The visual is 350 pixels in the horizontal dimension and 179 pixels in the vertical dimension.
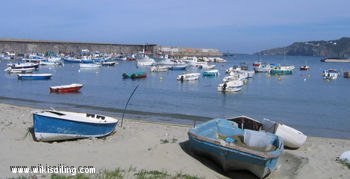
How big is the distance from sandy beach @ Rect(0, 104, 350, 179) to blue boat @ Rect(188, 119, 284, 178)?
1.39ft

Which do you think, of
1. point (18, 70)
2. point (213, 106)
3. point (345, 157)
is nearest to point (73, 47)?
point (18, 70)

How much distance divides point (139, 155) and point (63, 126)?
123 inches

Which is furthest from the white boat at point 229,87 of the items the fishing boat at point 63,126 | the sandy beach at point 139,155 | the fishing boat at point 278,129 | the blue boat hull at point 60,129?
the blue boat hull at point 60,129

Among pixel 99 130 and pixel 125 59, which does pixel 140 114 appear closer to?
pixel 99 130

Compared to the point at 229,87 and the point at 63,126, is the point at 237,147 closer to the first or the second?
the point at 63,126

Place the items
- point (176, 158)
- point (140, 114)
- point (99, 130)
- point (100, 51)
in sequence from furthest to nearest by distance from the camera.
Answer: point (100, 51) → point (140, 114) → point (99, 130) → point (176, 158)

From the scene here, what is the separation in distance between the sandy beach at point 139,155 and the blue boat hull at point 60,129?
26cm

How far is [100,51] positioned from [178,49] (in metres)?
37.8

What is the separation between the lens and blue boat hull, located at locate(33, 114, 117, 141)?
14516 mm

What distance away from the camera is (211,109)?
98.2 ft

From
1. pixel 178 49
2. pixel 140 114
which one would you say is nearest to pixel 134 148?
pixel 140 114

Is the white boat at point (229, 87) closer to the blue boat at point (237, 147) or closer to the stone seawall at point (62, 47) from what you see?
the blue boat at point (237, 147)

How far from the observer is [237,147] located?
1201 cm

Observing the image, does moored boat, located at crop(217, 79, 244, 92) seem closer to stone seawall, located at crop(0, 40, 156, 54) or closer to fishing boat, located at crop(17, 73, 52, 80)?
fishing boat, located at crop(17, 73, 52, 80)
